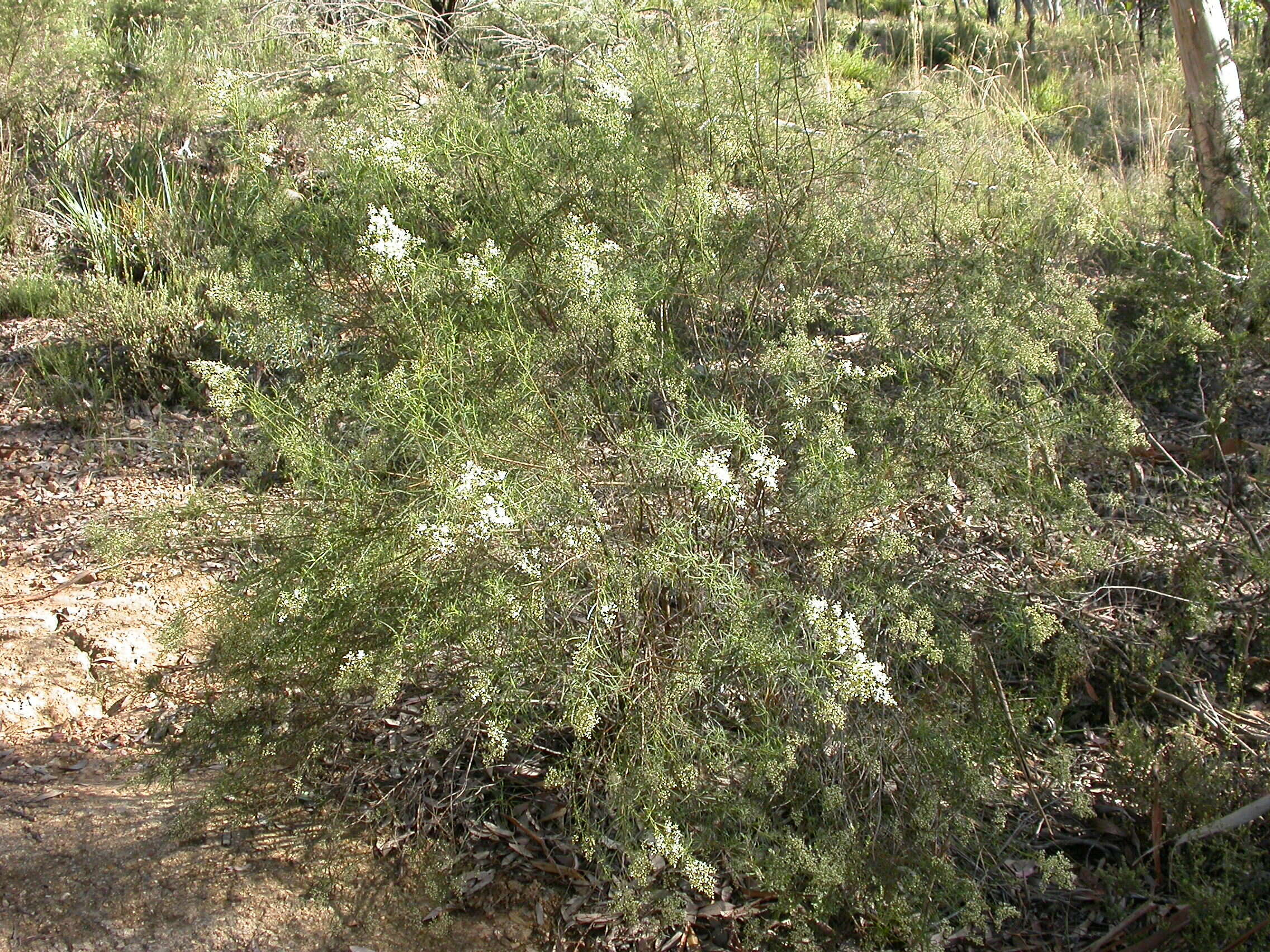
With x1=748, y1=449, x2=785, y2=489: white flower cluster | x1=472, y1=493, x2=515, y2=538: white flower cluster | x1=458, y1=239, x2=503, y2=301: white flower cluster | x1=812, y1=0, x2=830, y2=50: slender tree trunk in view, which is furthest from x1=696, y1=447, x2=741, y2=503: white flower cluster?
x1=812, y1=0, x2=830, y2=50: slender tree trunk

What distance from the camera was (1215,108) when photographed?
564 cm

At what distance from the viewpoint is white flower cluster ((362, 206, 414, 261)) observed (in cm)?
267

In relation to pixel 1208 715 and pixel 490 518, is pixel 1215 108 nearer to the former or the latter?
pixel 1208 715

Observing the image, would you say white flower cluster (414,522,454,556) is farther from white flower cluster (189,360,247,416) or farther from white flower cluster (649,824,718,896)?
white flower cluster (649,824,718,896)

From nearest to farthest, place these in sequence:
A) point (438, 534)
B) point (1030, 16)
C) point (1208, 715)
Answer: point (438, 534)
point (1208, 715)
point (1030, 16)

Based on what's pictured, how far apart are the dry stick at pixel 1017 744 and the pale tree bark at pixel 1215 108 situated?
3130mm

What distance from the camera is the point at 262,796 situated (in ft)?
10.9

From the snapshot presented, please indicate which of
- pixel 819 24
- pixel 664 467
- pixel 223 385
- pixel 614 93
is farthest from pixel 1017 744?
pixel 819 24

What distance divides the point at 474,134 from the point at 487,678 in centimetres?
171

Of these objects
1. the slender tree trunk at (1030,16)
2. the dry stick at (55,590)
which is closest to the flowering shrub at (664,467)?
the dry stick at (55,590)

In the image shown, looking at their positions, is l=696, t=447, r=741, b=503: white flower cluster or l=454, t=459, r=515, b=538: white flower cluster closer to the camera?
l=454, t=459, r=515, b=538: white flower cluster

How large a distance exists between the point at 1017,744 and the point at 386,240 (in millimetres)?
2550

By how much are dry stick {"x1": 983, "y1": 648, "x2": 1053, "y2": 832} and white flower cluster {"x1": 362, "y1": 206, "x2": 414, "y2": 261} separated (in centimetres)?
230

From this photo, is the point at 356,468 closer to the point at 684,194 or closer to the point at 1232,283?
the point at 684,194
